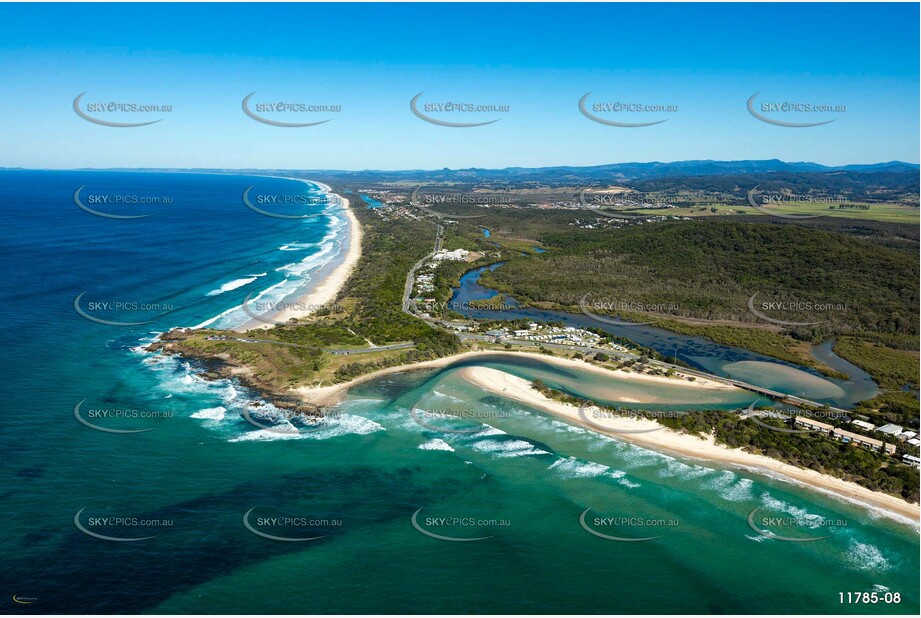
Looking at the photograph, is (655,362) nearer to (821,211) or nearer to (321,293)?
(321,293)

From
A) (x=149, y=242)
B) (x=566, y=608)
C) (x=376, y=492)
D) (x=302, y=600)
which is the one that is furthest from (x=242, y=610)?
(x=149, y=242)
